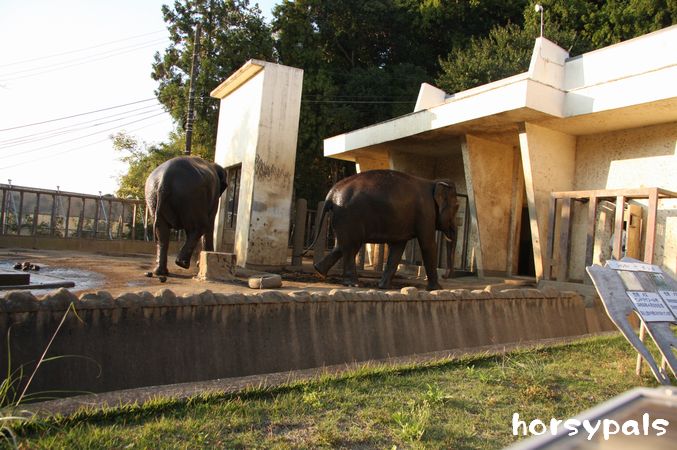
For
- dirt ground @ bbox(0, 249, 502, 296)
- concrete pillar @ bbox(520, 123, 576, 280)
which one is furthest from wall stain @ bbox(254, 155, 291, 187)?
concrete pillar @ bbox(520, 123, 576, 280)

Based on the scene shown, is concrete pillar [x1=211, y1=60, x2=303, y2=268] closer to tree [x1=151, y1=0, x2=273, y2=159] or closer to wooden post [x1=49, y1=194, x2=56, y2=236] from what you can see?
wooden post [x1=49, y1=194, x2=56, y2=236]

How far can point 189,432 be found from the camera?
2973mm

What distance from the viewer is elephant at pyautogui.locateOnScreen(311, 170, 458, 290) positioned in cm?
793

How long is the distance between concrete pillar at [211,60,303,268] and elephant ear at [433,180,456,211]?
3.13 meters

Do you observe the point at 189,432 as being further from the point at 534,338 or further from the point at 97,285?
the point at 534,338

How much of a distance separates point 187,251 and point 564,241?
6312mm

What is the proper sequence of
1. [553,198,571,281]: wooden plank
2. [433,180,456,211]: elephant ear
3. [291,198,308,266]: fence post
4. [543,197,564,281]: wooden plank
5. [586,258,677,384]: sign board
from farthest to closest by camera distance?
[291,198,308,266]: fence post, [543,197,564,281]: wooden plank, [553,198,571,281]: wooden plank, [433,180,456,211]: elephant ear, [586,258,677,384]: sign board

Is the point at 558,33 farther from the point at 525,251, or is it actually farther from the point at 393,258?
the point at 393,258

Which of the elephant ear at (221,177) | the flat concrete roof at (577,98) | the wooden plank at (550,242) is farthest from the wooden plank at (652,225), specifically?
the elephant ear at (221,177)

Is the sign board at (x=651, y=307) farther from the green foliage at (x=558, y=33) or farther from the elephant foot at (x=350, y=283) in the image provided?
the green foliage at (x=558, y=33)

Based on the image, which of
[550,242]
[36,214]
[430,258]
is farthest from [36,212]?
[550,242]

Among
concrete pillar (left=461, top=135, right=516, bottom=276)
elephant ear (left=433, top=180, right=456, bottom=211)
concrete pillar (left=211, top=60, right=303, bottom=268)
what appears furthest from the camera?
concrete pillar (left=461, top=135, right=516, bottom=276)

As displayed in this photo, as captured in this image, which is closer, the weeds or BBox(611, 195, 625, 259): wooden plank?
the weeds

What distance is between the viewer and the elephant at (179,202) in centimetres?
745
